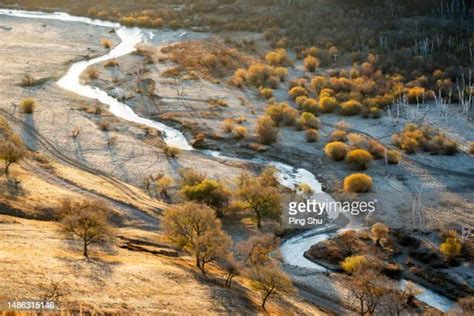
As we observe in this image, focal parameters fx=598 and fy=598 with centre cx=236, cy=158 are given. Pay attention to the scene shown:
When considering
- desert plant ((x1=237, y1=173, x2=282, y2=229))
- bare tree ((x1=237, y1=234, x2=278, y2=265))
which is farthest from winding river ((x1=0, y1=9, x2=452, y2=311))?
desert plant ((x1=237, y1=173, x2=282, y2=229))

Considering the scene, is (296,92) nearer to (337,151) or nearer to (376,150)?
(337,151)

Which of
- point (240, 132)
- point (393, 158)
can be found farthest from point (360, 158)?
point (240, 132)

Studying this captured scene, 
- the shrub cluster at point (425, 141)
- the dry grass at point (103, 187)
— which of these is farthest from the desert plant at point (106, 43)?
the shrub cluster at point (425, 141)

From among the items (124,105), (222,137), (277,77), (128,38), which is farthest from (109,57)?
(222,137)

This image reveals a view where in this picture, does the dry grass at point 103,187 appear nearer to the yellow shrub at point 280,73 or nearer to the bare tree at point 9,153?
the bare tree at point 9,153

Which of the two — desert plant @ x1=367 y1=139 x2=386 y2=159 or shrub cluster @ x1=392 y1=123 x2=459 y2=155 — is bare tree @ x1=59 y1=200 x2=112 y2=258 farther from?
shrub cluster @ x1=392 y1=123 x2=459 y2=155

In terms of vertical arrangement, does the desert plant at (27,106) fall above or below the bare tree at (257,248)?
above
